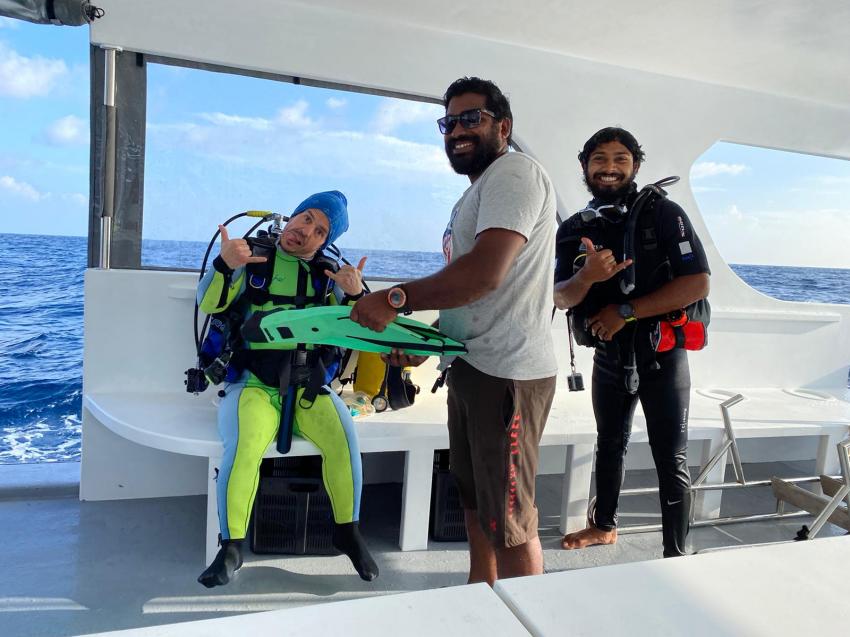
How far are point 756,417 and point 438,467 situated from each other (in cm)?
183

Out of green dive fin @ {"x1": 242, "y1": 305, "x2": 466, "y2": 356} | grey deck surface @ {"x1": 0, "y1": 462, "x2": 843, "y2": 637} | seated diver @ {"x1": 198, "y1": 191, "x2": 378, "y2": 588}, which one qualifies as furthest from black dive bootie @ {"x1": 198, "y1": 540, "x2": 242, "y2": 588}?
green dive fin @ {"x1": 242, "y1": 305, "x2": 466, "y2": 356}

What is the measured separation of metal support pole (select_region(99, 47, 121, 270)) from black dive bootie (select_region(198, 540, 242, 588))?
156 cm

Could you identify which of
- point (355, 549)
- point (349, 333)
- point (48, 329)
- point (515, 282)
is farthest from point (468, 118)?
point (48, 329)

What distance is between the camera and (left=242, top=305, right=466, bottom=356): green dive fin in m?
1.64

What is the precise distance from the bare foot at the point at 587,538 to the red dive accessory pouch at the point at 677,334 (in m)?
0.99

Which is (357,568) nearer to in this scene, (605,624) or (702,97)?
(605,624)

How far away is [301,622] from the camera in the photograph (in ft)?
2.03

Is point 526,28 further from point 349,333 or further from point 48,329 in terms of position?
point 48,329

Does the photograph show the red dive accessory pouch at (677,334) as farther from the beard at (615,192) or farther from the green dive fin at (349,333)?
the green dive fin at (349,333)

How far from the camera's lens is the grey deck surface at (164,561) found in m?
2.06

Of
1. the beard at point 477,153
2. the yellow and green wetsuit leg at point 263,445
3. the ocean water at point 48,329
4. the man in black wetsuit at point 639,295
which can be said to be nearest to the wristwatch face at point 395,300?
the beard at point 477,153

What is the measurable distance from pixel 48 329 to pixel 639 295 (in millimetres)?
25904

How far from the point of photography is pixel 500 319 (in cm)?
154

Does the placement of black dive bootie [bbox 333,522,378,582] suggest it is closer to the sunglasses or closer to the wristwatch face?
the wristwatch face
